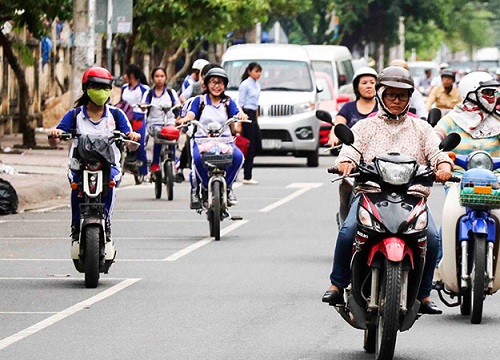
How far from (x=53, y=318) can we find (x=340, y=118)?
4.11 m

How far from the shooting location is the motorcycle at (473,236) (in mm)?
10375

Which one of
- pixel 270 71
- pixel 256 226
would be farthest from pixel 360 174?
pixel 270 71

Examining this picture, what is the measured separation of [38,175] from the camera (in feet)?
80.8

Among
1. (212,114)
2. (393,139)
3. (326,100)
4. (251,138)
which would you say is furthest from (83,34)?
(393,139)

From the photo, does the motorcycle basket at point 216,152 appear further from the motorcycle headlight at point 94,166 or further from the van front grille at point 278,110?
the van front grille at point 278,110

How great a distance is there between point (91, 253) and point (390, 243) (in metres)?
4.25

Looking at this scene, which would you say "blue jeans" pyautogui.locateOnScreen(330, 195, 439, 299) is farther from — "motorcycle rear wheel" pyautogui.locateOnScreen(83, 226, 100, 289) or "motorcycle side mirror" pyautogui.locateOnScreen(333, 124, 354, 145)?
"motorcycle rear wheel" pyautogui.locateOnScreen(83, 226, 100, 289)

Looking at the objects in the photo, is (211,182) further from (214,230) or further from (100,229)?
(100,229)

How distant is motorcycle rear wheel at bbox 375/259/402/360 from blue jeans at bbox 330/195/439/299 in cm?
47

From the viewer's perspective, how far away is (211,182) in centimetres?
1664

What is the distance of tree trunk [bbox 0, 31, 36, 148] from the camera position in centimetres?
3038

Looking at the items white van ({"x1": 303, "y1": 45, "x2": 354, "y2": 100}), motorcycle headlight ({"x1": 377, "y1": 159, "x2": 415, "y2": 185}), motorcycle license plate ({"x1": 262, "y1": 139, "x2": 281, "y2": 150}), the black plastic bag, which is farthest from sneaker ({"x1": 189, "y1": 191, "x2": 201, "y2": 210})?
white van ({"x1": 303, "y1": 45, "x2": 354, "y2": 100})

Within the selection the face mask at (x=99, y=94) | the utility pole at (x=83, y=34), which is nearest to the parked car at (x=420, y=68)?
the utility pole at (x=83, y=34)

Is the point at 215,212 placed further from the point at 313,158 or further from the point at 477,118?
the point at 313,158
